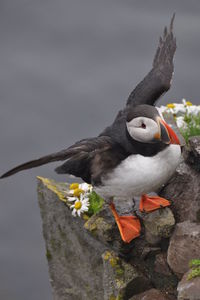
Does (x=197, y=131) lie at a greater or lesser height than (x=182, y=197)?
greater

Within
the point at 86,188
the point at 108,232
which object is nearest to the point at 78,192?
the point at 86,188

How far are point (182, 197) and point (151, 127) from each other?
38.1 inches

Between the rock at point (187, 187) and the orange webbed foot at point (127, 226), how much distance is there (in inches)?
15.0

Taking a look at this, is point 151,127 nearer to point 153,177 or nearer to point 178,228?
point 153,177

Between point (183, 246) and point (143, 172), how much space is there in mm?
714

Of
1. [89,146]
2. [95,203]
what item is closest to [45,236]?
[95,203]

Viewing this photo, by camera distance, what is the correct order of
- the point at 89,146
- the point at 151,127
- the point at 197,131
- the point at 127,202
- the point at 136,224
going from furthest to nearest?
the point at 197,131 → the point at 127,202 → the point at 136,224 → the point at 89,146 → the point at 151,127

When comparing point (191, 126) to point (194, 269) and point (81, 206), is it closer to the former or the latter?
point (81, 206)

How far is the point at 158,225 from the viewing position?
5715 millimetres

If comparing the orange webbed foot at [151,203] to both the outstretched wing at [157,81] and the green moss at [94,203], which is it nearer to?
the green moss at [94,203]

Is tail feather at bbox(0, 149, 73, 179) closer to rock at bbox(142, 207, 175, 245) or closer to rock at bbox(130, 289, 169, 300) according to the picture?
rock at bbox(142, 207, 175, 245)

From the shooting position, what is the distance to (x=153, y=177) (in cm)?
555

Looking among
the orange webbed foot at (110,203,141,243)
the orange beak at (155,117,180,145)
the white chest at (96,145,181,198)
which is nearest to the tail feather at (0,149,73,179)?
the white chest at (96,145,181,198)

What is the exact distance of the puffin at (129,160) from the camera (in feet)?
17.4
